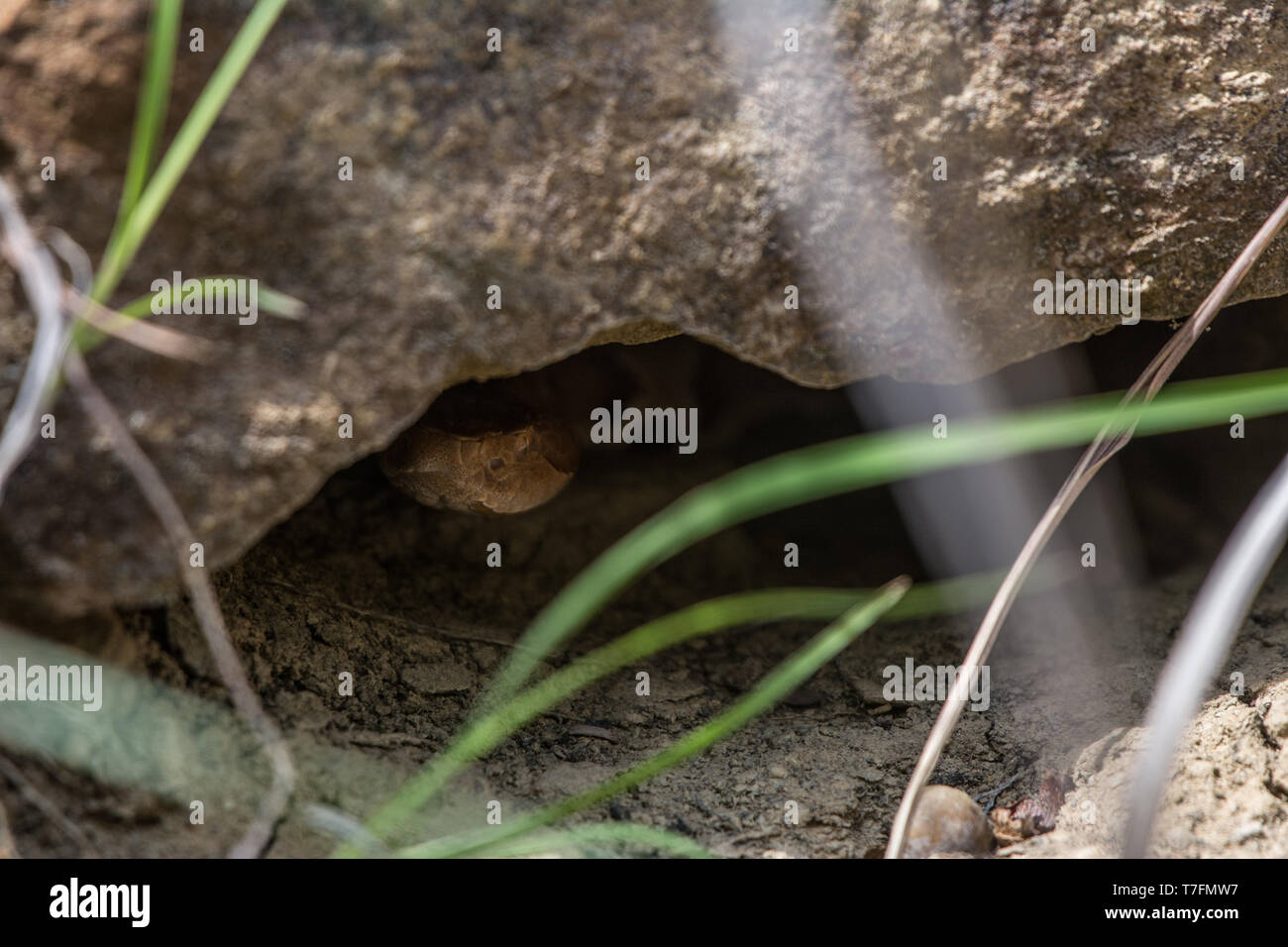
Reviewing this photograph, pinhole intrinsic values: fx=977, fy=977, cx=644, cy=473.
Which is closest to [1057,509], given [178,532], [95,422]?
[178,532]

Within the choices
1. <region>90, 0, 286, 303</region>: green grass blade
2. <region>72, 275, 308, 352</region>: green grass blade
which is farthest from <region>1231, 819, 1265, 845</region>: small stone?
<region>90, 0, 286, 303</region>: green grass blade

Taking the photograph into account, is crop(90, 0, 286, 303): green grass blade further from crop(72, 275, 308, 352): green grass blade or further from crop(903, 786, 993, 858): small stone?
crop(903, 786, 993, 858): small stone

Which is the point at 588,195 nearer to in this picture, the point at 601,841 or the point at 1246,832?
the point at 601,841

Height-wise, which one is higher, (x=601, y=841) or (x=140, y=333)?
(x=140, y=333)

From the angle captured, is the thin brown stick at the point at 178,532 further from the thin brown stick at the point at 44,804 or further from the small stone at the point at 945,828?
the small stone at the point at 945,828

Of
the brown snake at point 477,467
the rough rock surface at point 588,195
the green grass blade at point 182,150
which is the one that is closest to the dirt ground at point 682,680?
the brown snake at point 477,467
